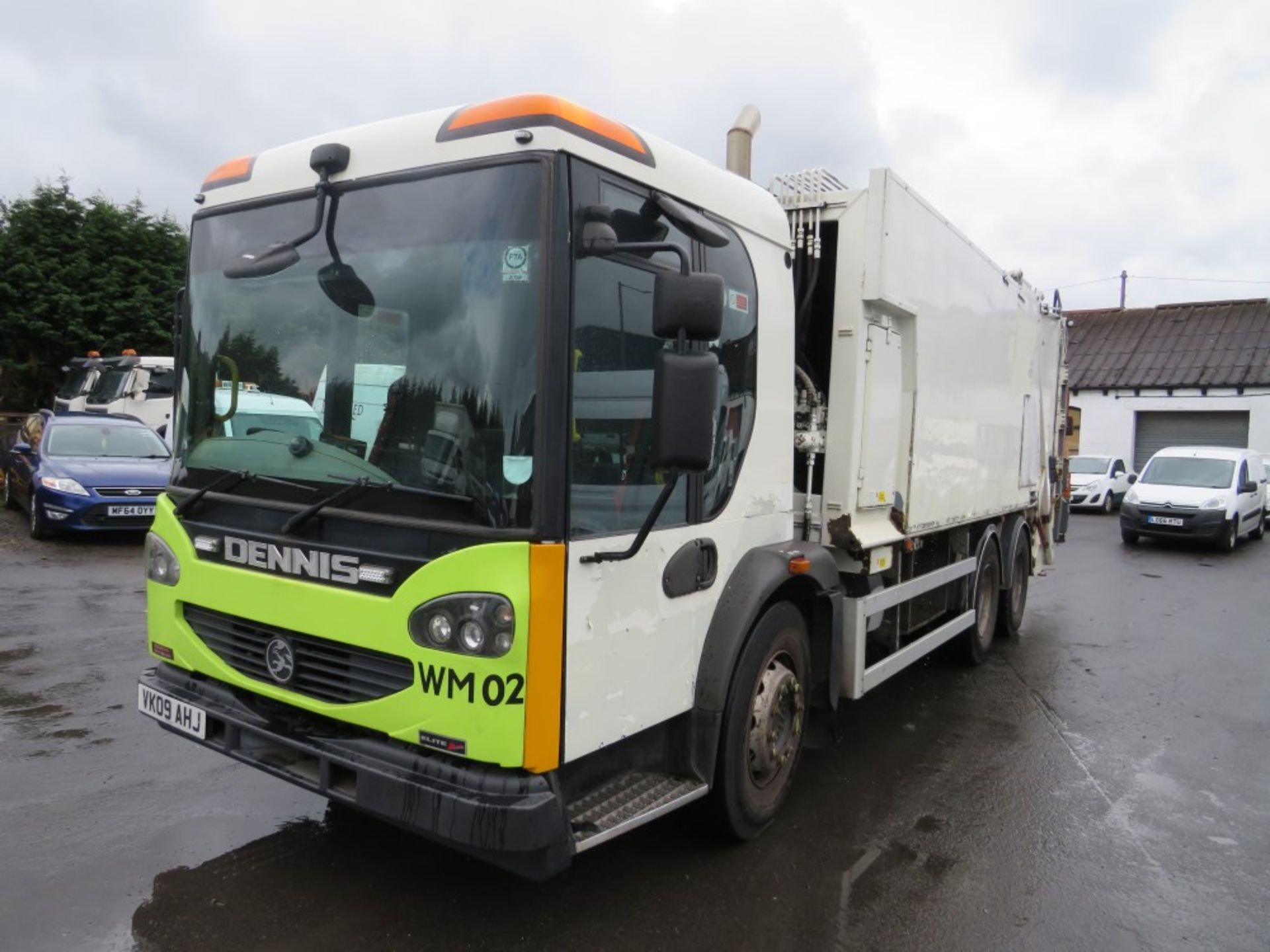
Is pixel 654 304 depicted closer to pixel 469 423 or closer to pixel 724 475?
pixel 469 423

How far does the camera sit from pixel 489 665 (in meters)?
2.58

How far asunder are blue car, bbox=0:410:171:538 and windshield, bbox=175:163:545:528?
26.3 feet

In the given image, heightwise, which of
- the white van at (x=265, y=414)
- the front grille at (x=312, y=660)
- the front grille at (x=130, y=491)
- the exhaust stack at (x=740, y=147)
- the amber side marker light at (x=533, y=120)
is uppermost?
the exhaust stack at (x=740, y=147)

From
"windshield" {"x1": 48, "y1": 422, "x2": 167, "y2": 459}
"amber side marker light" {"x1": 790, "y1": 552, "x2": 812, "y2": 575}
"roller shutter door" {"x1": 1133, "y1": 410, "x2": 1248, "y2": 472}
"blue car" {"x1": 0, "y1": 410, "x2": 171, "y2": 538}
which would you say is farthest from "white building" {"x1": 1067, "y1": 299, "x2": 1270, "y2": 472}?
"amber side marker light" {"x1": 790, "y1": 552, "x2": 812, "y2": 575}

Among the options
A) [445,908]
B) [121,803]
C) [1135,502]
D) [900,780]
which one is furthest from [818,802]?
[1135,502]

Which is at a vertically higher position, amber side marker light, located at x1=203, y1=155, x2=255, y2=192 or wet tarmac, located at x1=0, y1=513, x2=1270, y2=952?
amber side marker light, located at x1=203, y1=155, x2=255, y2=192

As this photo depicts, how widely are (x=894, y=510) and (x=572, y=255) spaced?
2.82 metres

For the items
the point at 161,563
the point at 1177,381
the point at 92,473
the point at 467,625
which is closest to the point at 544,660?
the point at 467,625

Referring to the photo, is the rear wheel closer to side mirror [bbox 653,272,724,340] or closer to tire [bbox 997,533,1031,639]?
tire [bbox 997,533,1031,639]

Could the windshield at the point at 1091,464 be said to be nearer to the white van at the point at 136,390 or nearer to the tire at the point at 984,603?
the tire at the point at 984,603

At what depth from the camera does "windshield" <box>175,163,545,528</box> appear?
2.65 m

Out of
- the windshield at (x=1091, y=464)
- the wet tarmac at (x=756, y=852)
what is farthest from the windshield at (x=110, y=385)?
the windshield at (x=1091, y=464)

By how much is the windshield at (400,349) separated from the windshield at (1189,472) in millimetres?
16800

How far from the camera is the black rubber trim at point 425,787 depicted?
2561mm
